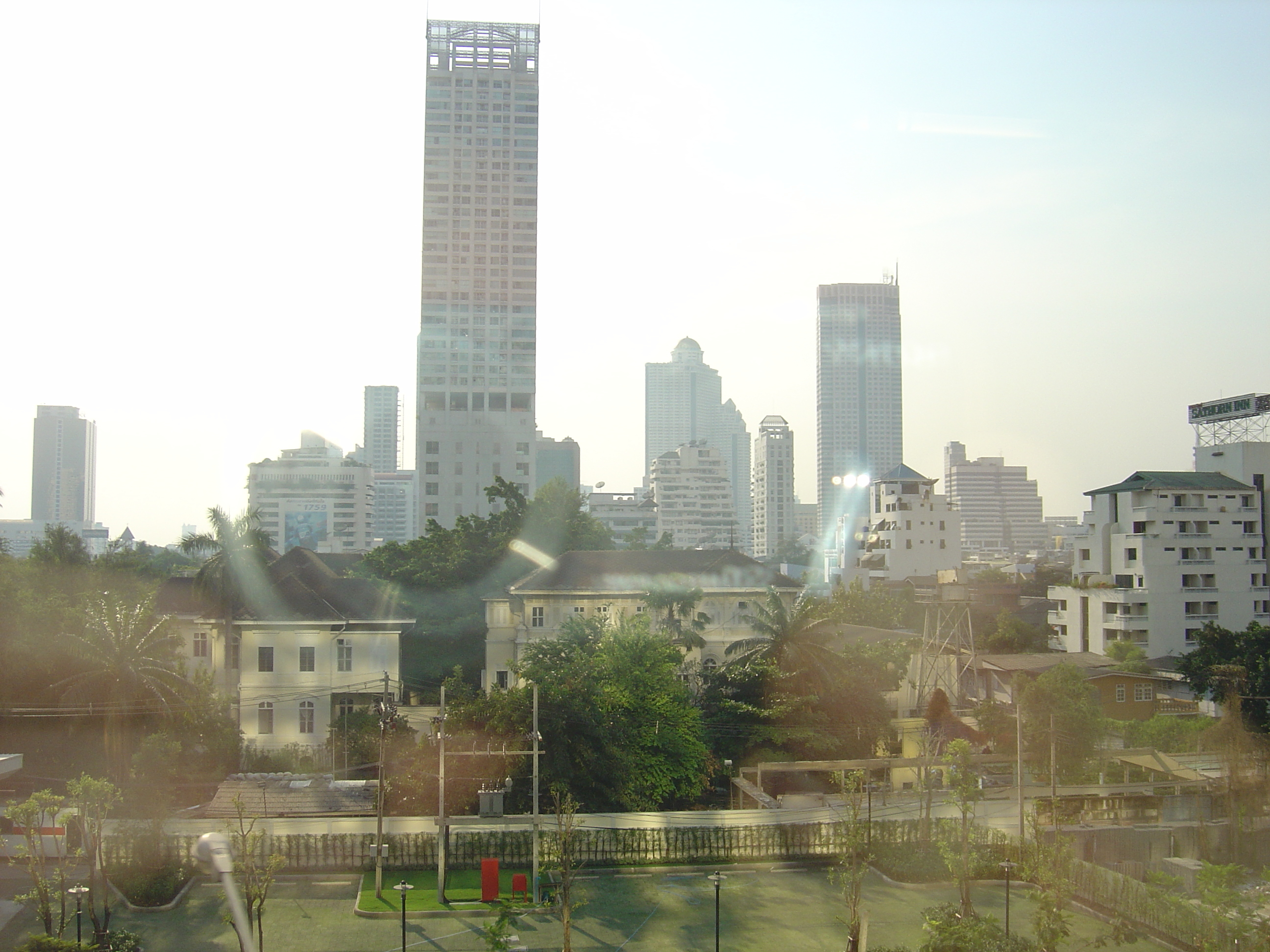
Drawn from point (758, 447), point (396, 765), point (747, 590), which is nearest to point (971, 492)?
point (758, 447)

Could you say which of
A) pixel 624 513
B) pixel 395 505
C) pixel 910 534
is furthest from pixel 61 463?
pixel 910 534

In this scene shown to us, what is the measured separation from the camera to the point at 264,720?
3412 cm

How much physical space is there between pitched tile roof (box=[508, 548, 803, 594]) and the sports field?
1909 cm

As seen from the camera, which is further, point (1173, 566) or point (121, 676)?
point (1173, 566)

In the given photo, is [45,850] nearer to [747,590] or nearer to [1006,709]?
[747,590]

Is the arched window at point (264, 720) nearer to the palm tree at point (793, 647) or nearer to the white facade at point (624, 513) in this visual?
the palm tree at point (793, 647)

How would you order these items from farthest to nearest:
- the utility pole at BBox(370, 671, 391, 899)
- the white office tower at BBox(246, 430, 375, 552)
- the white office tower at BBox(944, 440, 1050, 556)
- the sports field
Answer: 1. the white office tower at BBox(944, 440, 1050, 556)
2. the white office tower at BBox(246, 430, 375, 552)
3. the utility pole at BBox(370, 671, 391, 899)
4. the sports field

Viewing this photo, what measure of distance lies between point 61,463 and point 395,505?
5777 cm

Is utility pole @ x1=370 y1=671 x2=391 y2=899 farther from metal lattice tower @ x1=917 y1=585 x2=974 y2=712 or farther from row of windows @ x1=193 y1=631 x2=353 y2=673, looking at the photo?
metal lattice tower @ x1=917 y1=585 x2=974 y2=712

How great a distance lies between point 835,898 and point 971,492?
592 ft

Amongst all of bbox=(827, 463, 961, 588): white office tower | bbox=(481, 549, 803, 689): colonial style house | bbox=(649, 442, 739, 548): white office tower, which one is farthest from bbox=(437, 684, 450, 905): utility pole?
bbox=(649, 442, 739, 548): white office tower

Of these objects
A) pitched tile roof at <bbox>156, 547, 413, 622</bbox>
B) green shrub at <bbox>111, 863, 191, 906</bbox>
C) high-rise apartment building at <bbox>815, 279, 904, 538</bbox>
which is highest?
high-rise apartment building at <bbox>815, 279, 904, 538</bbox>

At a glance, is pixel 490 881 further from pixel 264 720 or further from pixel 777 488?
pixel 777 488

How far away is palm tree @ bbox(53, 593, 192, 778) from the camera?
2820 centimetres
